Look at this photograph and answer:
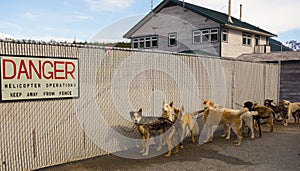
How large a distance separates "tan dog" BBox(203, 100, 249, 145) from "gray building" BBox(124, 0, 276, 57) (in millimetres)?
13432

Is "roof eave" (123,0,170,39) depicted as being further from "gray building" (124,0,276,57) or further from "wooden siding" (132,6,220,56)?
"wooden siding" (132,6,220,56)

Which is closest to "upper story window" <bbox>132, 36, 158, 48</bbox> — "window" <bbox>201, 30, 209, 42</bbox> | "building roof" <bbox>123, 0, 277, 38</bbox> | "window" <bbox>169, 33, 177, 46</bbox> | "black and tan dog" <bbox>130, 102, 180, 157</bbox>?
"building roof" <bbox>123, 0, 277, 38</bbox>

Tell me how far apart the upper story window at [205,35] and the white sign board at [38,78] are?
1655cm

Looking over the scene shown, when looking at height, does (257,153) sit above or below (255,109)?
below

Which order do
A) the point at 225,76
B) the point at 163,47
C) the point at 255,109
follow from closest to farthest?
the point at 255,109 < the point at 225,76 < the point at 163,47

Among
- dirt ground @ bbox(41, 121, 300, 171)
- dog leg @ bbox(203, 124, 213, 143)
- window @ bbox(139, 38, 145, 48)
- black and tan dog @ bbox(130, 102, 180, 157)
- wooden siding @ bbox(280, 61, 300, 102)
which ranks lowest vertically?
dirt ground @ bbox(41, 121, 300, 171)

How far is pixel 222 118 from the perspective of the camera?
722cm

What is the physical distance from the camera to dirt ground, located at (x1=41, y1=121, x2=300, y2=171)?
5176 millimetres

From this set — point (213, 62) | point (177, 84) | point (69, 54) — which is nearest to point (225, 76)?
point (213, 62)

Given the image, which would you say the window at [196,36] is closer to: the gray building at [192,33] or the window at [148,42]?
the gray building at [192,33]

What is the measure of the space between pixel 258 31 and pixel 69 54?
22040 mm

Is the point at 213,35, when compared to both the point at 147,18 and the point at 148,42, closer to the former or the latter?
the point at 148,42

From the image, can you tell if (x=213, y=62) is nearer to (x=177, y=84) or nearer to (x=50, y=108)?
(x=177, y=84)

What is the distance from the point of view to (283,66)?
14367mm
